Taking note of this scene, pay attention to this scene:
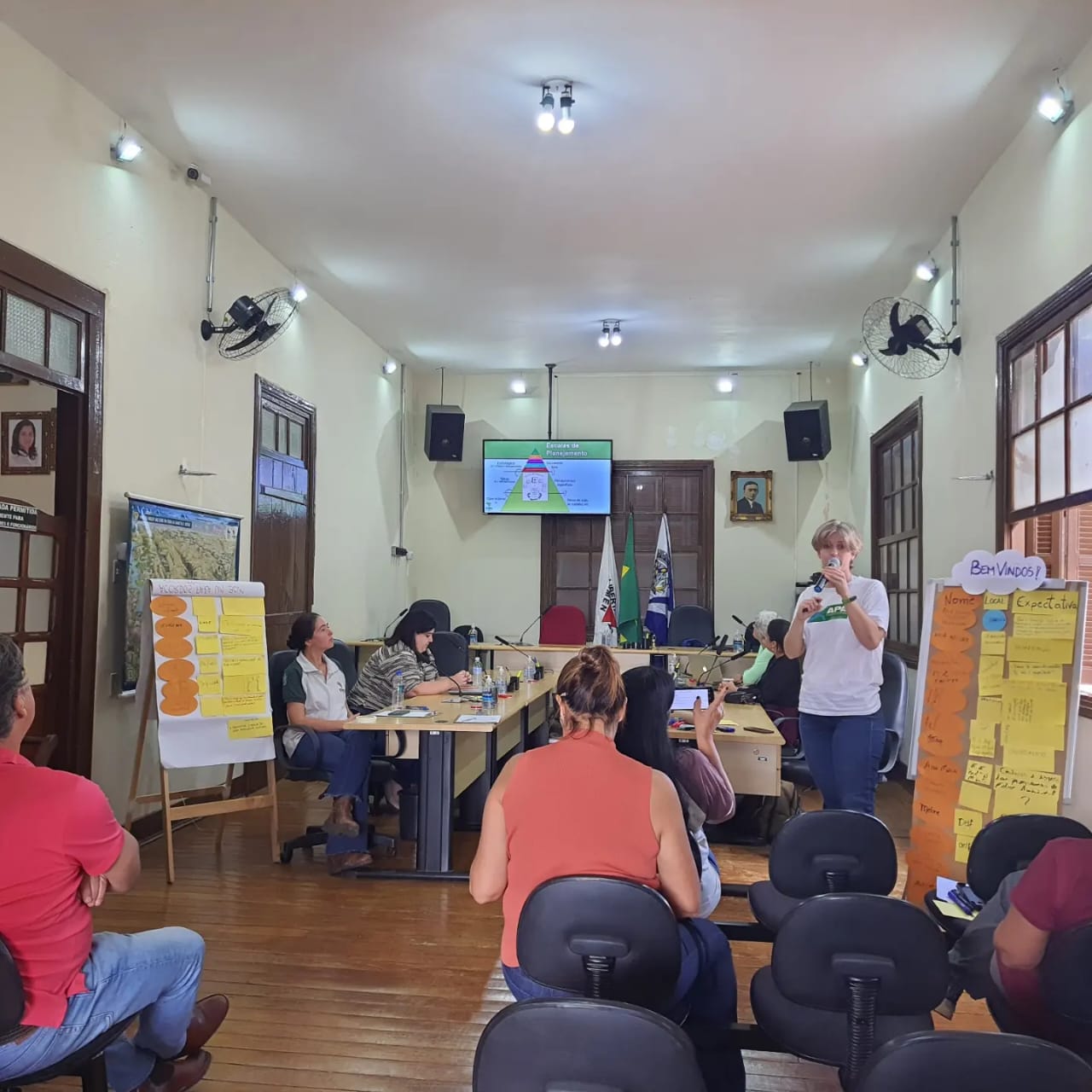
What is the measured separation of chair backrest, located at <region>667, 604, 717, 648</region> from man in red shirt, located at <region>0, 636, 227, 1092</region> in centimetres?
633

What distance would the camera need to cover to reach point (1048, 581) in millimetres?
3070

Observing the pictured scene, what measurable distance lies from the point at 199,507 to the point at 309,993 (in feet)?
9.77

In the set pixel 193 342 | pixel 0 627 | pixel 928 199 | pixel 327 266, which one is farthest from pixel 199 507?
pixel 928 199

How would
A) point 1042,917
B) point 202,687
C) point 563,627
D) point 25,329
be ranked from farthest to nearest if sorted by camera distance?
point 563,627 < point 202,687 < point 25,329 < point 1042,917

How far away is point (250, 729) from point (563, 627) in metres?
4.13

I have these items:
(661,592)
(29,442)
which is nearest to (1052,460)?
(29,442)

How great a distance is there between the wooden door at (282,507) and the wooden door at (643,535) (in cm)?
300

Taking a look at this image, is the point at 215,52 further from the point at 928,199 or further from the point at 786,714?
the point at 786,714

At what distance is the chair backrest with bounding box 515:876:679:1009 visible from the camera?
1.70 meters

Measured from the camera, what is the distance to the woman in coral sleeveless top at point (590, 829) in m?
1.87

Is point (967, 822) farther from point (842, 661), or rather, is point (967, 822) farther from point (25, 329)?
point (25, 329)

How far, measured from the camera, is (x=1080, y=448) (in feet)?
11.6

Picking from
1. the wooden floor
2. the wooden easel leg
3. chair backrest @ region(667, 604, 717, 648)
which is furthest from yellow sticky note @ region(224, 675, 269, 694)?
chair backrest @ region(667, 604, 717, 648)

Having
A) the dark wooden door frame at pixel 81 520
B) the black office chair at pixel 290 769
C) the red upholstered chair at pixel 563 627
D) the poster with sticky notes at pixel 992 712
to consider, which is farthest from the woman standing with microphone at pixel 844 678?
the red upholstered chair at pixel 563 627
